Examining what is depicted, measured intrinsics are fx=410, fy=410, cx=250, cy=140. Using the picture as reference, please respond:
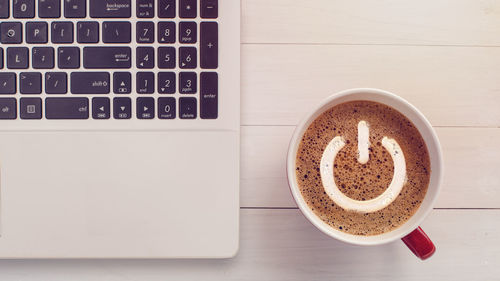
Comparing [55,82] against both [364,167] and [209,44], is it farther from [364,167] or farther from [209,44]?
[364,167]

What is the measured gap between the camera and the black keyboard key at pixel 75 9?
0.37 meters

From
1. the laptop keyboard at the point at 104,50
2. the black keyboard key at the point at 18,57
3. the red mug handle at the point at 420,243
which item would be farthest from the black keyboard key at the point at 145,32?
the red mug handle at the point at 420,243

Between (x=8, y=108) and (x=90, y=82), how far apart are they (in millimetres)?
79

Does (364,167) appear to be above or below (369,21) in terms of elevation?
below

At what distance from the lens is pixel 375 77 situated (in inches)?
17.0

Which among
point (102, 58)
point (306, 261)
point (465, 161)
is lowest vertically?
point (306, 261)

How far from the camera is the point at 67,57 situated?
37 centimetres

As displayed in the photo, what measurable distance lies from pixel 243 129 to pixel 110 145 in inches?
5.3

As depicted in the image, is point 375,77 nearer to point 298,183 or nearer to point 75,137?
point 298,183

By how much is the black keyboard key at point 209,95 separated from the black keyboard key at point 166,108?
26 millimetres

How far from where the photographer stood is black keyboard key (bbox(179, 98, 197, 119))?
369mm

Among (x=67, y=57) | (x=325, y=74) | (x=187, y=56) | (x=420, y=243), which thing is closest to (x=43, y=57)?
(x=67, y=57)

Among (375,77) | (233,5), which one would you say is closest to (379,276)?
(375,77)

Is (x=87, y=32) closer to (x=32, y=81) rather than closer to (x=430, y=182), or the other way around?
(x=32, y=81)
